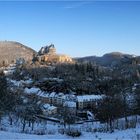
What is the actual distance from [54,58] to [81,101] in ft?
364

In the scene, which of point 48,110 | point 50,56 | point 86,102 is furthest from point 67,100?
point 50,56

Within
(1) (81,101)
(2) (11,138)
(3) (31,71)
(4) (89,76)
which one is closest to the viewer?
(2) (11,138)

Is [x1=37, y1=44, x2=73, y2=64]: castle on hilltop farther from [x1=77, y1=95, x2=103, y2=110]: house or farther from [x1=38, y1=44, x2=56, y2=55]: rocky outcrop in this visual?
[x1=77, y1=95, x2=103, y2=110]: house

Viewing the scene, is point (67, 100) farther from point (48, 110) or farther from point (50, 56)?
point (50, 56)

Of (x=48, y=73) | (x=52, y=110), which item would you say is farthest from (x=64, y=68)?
(x=52, y=110)

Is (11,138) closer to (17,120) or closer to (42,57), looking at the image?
(17,120)

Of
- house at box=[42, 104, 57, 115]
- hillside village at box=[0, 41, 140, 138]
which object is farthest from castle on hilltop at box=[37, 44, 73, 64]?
house at box=[42, 104, 57, 115]

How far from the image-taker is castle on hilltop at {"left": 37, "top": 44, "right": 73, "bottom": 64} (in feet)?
579

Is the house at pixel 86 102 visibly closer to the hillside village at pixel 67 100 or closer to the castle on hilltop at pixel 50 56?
the hillside village at pixel 67 100

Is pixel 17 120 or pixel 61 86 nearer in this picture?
pixel 17 120

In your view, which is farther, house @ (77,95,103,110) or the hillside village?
house @ (77,95,103,110)

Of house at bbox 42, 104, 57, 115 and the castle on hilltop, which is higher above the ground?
the castle on hilltop

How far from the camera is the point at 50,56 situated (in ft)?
602

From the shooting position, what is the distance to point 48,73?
128 m
